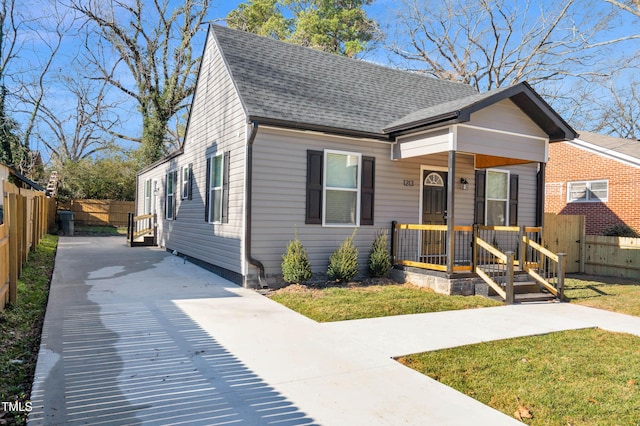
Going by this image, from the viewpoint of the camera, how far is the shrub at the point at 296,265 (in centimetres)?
802

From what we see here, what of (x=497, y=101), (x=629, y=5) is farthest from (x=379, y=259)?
(x=629, y=5)

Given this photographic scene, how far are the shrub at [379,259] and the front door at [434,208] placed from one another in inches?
50.0

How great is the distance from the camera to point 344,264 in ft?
27.4

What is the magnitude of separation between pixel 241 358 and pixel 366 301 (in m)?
3.15

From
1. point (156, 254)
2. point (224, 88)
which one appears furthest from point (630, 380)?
point (156, 254)

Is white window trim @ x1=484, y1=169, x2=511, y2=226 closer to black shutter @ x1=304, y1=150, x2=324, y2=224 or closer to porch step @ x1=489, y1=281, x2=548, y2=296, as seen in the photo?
porch step @ x1=489, y1=281, x2=548, y2=296

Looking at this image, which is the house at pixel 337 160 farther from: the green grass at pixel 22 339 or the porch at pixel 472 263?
the green grass at pixel 22 339

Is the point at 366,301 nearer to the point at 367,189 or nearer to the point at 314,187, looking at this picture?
the point at 314,187

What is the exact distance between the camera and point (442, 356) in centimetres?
457

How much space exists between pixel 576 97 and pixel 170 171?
69.7ft

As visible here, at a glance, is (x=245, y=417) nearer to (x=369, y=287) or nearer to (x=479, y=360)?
(x=479, y=360)

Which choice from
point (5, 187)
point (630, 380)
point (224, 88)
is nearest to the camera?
point (630, 380)

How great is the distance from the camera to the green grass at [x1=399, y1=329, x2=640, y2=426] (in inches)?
133

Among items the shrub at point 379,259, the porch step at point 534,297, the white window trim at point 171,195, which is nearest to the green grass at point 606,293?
the porch step at point 534,297
